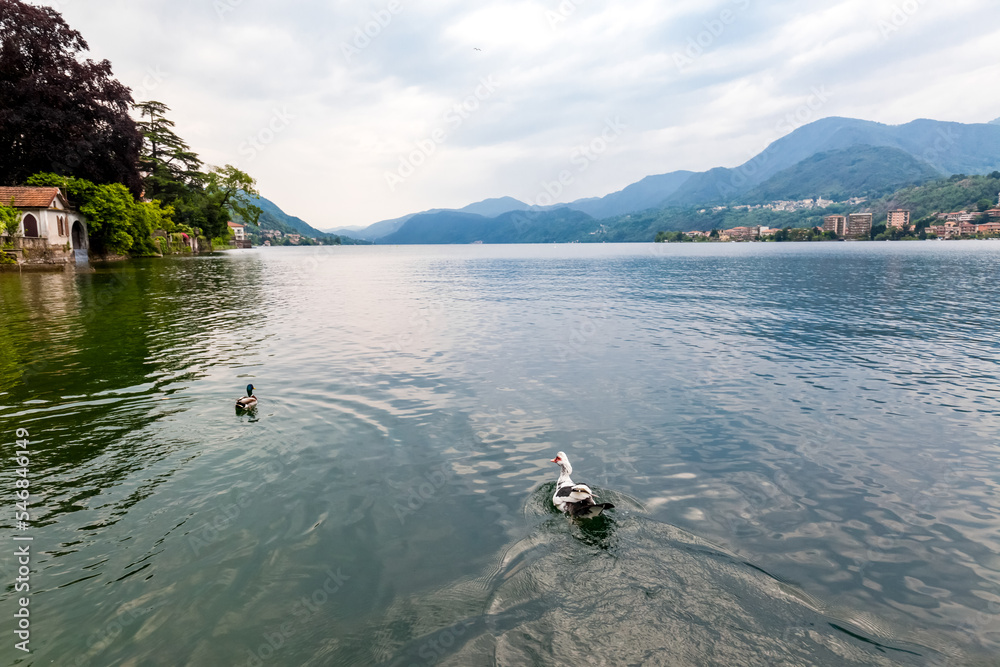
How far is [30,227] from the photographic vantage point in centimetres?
5578

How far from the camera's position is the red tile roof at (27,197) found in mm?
54188

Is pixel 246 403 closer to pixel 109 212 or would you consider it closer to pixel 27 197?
pixel 27 197

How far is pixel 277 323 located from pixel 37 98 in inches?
2301

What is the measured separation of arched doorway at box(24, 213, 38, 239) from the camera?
55.1 metres

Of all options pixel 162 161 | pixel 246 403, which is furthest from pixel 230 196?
pixel 246 403

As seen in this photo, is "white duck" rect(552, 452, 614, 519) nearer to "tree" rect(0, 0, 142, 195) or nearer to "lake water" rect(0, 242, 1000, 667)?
"lake water" rect(0, 242, 1000, 667)

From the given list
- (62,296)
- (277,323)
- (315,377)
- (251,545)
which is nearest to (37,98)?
(62,296)

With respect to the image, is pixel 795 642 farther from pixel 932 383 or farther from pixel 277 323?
pixel 277 323

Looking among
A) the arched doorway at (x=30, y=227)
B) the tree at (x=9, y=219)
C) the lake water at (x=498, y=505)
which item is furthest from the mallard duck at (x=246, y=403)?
the arched doorway at (x=30, y=227)

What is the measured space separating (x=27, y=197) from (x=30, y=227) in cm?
349

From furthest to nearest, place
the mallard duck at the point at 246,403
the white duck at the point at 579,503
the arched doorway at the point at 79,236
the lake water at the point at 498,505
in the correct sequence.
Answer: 1. the arched doorway at the point at 79,236
2. the mallard duck at the point at 246,403
3. the white duck at the point at 579,503
4. the lake water at the point at 498,505

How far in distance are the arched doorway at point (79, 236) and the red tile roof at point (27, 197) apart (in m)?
8.17

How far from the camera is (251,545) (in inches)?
319

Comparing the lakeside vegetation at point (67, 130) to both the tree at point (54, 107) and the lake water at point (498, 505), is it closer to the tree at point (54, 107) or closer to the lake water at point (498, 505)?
the tree at point (54, 107)
